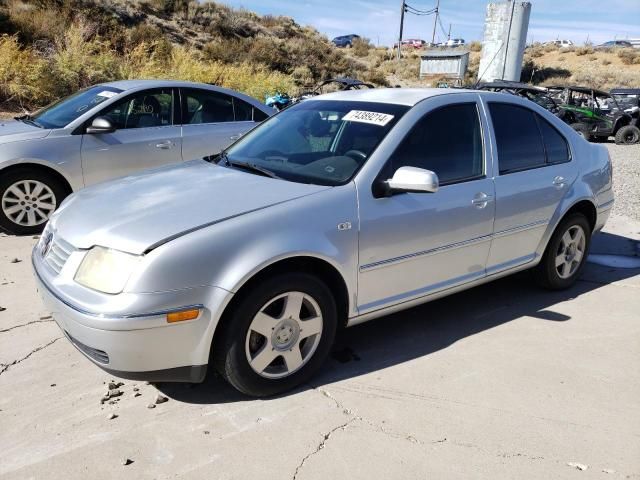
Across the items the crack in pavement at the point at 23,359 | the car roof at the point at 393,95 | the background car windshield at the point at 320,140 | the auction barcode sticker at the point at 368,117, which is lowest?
the crack in pavement at the point at 23,359

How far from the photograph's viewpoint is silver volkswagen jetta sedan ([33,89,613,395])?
263 centimetres

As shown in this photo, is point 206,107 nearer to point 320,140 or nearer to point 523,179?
point 320,140

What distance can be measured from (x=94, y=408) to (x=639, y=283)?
466 cm

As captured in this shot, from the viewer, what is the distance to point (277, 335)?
9.76 feet

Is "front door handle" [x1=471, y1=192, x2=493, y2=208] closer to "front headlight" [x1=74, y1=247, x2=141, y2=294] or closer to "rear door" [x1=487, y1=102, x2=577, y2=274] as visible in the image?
"rear door" [x1=487, y1=102, x2=577, y2=274]

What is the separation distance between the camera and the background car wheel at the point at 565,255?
4547 millimetres

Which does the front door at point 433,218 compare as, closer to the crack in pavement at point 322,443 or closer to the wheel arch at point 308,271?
the wheel arch at point 308,271

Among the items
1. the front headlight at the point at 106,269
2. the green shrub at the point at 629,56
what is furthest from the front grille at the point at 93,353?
the green shrub at the point at 629,56

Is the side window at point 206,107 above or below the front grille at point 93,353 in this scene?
above

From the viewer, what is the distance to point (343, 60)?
1205 inches

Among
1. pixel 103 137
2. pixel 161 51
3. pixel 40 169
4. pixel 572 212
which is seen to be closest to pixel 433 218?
pixel 572 212

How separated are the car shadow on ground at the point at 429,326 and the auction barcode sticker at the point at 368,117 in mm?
1441

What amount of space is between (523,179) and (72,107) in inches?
191

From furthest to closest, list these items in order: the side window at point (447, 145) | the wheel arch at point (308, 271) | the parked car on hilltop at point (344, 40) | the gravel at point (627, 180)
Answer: the parked car on hilltop at point (344, 40) → the gravel at point (627, 180) → the side window at point (447, 145) → the wheel arch at point (308, 271)
